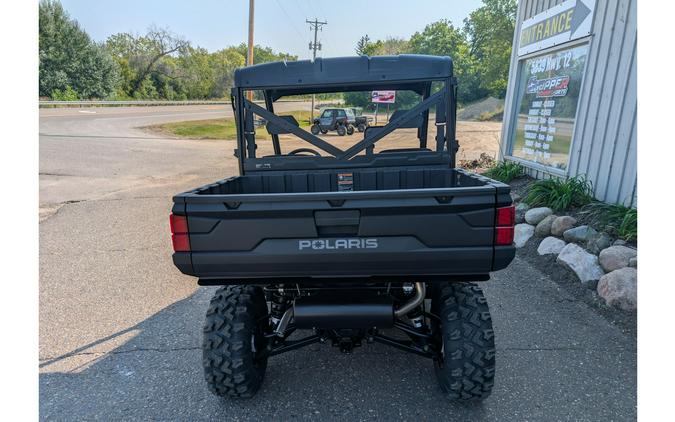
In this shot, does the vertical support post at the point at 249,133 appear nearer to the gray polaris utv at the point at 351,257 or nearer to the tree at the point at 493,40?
the gray polaris utv at the point at 351,257

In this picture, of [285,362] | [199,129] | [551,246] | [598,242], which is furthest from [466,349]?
[199,129]

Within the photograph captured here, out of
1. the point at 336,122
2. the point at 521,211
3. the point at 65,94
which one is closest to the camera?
the point at 336,122

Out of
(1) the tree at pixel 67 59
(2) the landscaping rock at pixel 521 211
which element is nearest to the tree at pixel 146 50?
(1) the tree at pixel 67 59

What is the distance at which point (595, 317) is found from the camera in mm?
3244

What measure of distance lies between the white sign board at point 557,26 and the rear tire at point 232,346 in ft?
19.2

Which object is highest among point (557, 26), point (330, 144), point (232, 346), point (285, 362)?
point (557, 26)

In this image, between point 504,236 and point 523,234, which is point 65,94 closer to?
point 523,234

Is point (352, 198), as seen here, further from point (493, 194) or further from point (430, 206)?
point (493, 194)

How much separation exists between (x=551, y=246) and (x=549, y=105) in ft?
10.3

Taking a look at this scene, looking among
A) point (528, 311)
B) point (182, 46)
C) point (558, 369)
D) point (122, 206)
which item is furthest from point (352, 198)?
point (182, 46)

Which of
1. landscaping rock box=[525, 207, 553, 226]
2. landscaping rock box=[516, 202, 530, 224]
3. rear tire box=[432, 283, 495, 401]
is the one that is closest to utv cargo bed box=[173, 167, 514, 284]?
rear tire box=[432, 283, 495, 401]

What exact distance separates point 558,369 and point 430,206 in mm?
1738

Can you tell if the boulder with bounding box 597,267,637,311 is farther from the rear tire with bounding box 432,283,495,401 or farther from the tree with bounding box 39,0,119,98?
the tree with bounding box 39,0,119,98

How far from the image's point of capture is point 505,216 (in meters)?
1.89
